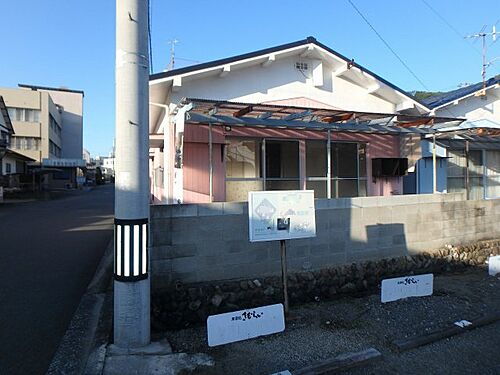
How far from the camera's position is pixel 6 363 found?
320 cm

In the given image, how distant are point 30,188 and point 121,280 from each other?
3599 centimetres

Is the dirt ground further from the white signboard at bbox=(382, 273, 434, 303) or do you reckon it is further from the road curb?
the road curb

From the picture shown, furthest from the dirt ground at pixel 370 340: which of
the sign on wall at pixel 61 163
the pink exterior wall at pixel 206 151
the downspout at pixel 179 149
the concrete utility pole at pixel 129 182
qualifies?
the sign on wall at pixel 61 163

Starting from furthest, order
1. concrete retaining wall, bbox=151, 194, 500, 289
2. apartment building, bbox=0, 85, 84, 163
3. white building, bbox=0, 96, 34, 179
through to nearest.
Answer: apartment building, bbox=0, 85, 84, 163 < white building, bbox=0, 96, 34, 179 < concrete retaining wall, bbox=151, 194, 500, 289

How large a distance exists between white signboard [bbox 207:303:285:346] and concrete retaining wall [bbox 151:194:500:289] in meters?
1.15

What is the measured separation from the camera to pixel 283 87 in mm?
9289

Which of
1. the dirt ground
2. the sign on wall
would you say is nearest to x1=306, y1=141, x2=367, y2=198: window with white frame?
the dirt ground

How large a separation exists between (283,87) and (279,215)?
5758 mm

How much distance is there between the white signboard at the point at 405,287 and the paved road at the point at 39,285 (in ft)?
13.5

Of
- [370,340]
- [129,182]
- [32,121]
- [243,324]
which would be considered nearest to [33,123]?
[32,121]

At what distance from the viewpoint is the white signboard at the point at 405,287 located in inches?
195

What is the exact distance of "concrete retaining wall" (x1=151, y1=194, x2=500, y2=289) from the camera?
15.4 ft

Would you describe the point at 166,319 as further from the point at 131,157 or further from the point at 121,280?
the point at 131,157

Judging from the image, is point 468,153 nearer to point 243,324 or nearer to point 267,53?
point 267,53
